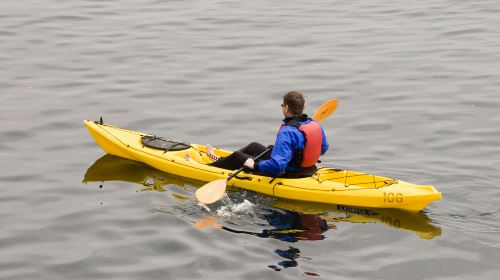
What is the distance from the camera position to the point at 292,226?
9766mm

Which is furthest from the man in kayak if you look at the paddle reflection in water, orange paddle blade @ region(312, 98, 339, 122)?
orange paddle blade @ region(312, 98, 339, 122)

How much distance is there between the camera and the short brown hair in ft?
32.3

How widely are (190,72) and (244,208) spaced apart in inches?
268

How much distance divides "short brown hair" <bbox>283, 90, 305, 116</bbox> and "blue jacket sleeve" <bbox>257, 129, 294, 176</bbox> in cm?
26

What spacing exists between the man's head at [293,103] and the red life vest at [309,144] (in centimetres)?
12

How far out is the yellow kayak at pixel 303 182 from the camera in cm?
999

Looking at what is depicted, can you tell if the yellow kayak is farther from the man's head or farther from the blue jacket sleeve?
the man's head

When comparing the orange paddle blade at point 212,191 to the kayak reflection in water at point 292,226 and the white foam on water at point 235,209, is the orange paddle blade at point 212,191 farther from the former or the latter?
the kayak reflection in water at point 292,226

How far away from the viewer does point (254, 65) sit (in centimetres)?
1695

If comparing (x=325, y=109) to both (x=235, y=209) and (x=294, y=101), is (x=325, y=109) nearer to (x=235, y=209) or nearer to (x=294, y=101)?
(x=294, y=101)

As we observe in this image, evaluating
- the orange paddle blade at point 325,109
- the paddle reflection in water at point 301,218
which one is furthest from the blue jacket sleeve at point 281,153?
the orange paddle blade at point 325,109

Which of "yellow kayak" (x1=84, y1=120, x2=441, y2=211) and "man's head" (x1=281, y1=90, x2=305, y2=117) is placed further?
"yellow kayak" (x1=84, y1=120, x2=441, y2=211)

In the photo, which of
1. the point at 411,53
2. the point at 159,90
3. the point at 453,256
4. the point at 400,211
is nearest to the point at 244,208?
the point at 400,211

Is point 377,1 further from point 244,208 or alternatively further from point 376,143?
point 244,208
